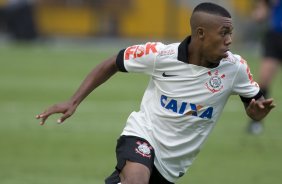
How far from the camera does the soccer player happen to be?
6.72 m

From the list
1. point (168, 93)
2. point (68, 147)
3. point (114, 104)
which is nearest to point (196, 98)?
point (168, 93)

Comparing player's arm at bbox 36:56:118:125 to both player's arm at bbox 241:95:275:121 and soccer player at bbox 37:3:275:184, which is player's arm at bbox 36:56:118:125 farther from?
player's arm at bbox 241:95:275:121

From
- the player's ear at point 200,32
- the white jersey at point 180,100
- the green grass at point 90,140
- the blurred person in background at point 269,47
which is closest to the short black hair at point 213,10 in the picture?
the player's ear at point 200,32

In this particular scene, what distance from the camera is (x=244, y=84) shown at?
22.6 feet

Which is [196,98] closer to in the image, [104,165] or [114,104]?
[104,165]

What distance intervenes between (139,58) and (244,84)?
0.85m

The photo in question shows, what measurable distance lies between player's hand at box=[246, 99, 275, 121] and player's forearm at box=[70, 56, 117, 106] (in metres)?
1.12

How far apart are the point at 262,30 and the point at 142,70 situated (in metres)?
24.1

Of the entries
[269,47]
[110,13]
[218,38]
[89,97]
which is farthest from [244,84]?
[110,13]

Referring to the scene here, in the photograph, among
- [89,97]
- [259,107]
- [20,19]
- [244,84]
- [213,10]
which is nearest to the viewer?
[259,107]

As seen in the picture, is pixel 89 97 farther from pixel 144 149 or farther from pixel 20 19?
pixel 20 19

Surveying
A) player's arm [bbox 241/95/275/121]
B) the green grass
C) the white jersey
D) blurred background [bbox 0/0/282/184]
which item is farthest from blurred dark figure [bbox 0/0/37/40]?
player's arm [bbox 241/95/275/121]

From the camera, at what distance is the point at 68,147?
11570mm

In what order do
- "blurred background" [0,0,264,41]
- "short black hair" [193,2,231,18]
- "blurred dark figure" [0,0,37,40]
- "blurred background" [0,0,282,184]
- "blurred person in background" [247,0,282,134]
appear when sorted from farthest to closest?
"blurred background" [0,0,264,41] < "blurred dark figure" [0,0,37,40] < "blurred person in background" [247,0,282,134] < "blurred background" [0,0,282,184] < "short black hair" [193,2,231,18]
